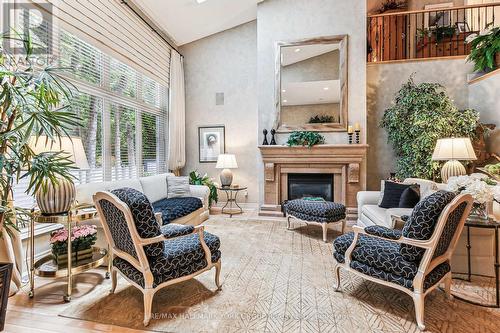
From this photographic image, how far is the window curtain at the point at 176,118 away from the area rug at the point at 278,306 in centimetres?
329

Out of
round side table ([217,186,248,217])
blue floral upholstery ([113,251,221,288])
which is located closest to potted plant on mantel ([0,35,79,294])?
blue floral upholstery ([113,251,221,288])

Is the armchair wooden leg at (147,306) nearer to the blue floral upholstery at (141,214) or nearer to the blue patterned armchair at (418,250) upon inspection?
the blue floral upholstery at (141,214)

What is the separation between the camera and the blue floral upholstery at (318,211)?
375cm

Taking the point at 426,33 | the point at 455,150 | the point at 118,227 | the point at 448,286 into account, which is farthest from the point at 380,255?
the point at 426,33

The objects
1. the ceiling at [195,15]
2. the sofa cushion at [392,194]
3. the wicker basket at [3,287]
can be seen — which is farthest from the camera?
the ceiling at [195,15]

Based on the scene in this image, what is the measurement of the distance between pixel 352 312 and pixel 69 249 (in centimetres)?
240

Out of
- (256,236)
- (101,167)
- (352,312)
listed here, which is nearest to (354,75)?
(256,236)

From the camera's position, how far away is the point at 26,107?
1.89 m

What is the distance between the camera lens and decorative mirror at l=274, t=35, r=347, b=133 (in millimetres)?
5023

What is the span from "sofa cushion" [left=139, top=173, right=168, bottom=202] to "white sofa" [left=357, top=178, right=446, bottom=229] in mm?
3274

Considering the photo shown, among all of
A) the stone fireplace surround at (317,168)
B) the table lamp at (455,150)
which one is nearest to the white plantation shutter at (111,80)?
the stone fireplace surround at (317,168)

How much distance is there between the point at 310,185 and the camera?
5.25m

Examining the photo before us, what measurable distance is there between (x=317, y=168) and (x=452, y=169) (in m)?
2.08

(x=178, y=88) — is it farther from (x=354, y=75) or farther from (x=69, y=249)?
(x=69, y=249)
